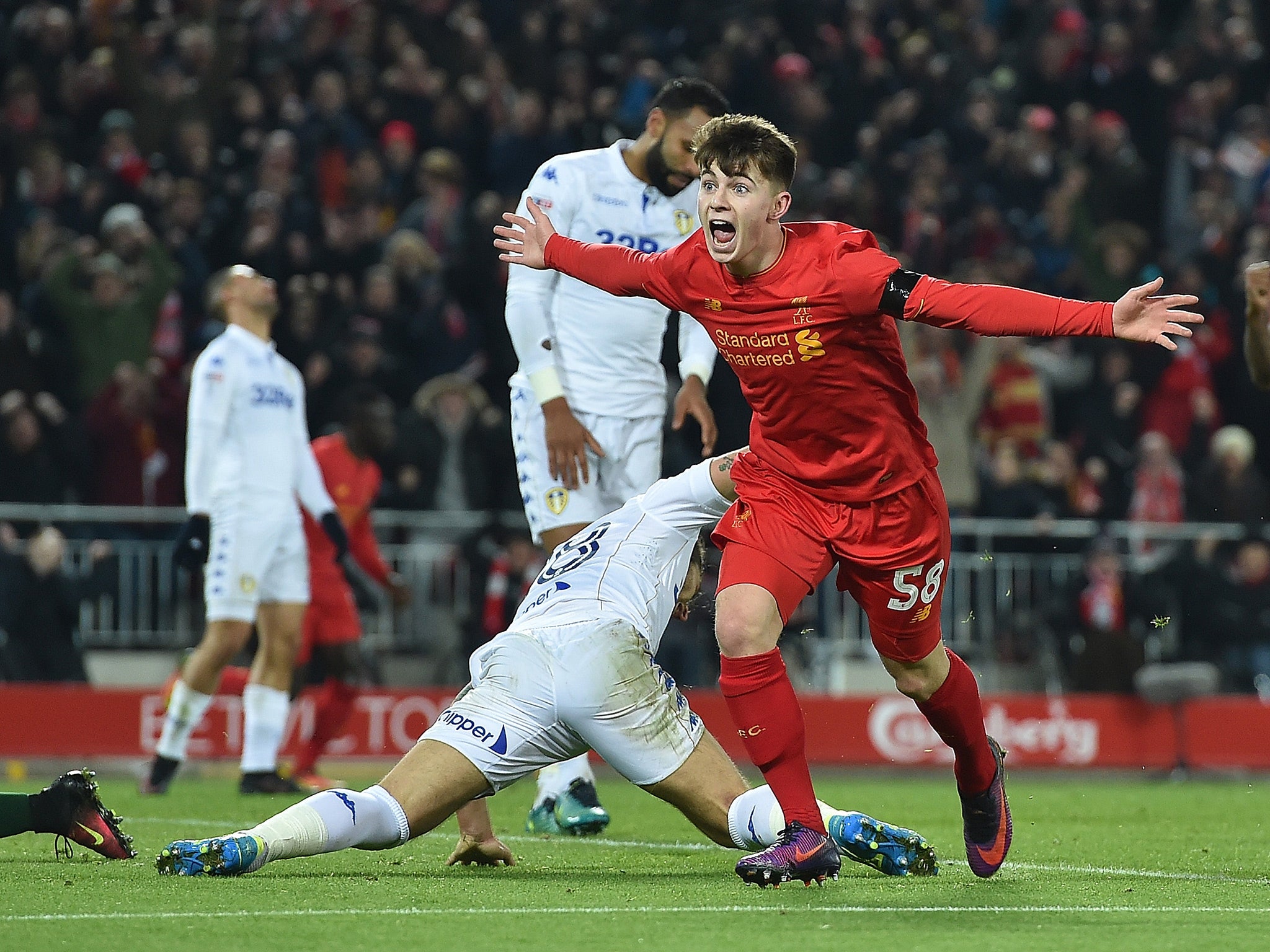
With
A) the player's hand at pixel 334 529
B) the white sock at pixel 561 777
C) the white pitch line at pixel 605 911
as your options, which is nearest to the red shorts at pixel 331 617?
the player's hand at pixel 334 529

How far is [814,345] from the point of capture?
557cm

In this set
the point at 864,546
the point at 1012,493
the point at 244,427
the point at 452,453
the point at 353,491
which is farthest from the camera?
the point at 1012,493

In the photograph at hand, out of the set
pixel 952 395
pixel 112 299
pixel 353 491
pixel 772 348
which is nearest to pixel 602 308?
pixel 772 348

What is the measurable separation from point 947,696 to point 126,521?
8.79 m

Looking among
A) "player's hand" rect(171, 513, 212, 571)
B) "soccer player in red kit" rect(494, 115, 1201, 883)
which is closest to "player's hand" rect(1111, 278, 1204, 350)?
"soccer player in red kit" rect(494, 115, 1201, 883)

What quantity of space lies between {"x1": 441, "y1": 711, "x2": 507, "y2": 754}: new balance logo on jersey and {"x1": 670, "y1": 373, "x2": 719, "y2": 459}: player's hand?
220cm

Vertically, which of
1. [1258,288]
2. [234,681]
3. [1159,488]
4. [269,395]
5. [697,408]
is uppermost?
[269,395]

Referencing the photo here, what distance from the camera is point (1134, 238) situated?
53.6 ft

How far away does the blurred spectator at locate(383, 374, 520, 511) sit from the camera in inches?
544

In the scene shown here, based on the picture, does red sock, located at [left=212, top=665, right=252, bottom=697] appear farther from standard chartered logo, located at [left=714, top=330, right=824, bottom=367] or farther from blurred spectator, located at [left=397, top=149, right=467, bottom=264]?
standard chartered logo, located at [left=714, top=330, right=824, bottom=367]

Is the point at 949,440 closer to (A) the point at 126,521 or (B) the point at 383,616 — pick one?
(B) the point at 383,616

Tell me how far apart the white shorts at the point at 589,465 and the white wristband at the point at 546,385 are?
113 millimetres

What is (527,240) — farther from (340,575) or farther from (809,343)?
(340,575)

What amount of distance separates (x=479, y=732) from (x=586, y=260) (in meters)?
1.47
